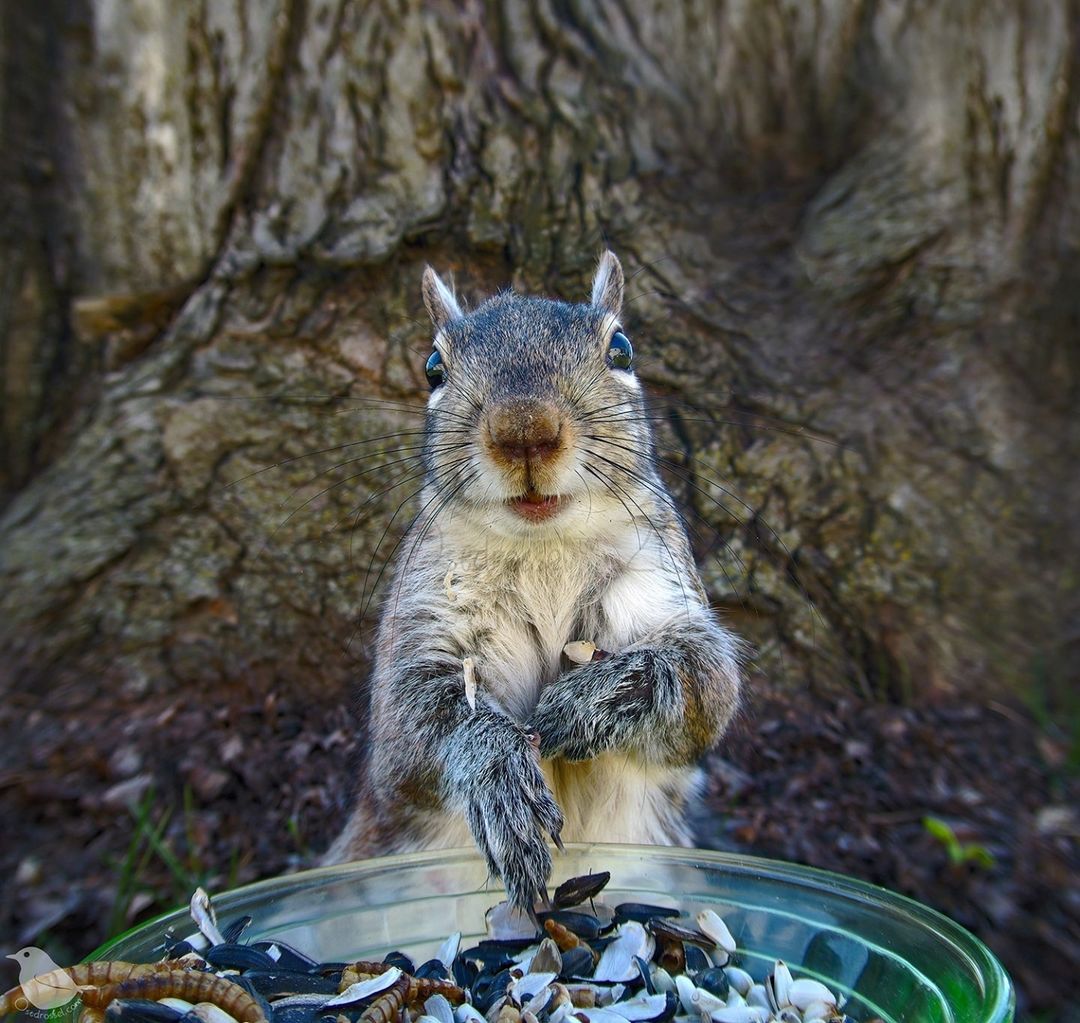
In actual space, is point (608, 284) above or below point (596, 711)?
above

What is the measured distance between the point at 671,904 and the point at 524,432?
785mm

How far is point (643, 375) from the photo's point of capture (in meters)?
2.58

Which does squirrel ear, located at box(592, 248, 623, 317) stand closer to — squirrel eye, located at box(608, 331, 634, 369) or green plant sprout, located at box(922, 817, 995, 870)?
squirrel eye, located at box(608, 331, 634, 369)

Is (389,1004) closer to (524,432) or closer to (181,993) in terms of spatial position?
(181,993)

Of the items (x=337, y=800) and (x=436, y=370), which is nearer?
(x=436, y=370)

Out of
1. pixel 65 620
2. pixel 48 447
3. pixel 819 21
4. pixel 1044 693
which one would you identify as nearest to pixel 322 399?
pixel 65 620

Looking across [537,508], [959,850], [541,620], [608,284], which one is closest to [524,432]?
[537,508]

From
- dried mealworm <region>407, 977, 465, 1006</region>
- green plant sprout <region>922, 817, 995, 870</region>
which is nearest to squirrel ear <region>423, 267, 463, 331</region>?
dried mealworm <region>407, 977, 465, 1006</region>

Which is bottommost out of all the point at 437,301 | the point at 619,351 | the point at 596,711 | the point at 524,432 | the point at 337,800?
the point at 337,800

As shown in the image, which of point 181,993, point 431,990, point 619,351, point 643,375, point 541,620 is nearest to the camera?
point 181,993

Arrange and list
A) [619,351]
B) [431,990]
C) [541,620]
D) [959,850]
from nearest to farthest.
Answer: [431,990]
[541,620]
[619,351]
[959,850]

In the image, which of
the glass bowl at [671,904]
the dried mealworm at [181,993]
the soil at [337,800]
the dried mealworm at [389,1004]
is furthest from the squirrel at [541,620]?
the soil at [337,800]

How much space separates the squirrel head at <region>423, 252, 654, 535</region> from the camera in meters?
1.60

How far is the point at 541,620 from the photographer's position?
1.82 m
